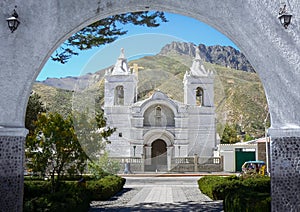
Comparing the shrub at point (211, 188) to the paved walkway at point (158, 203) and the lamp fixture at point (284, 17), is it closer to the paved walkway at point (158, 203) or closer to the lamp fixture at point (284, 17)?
the paved walkway at point (158, 203)

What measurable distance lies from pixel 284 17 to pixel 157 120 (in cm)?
2469

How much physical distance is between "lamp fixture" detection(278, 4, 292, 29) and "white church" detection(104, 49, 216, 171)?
2057 centimetres

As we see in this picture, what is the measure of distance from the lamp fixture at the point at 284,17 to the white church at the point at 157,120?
67.5 ft

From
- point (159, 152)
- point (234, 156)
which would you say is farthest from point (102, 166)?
point (234, 156)

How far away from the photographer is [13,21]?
21.0ft

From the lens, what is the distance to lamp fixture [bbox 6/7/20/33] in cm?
639

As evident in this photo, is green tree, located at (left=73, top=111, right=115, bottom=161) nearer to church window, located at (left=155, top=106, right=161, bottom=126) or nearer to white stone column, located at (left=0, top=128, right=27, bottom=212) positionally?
white stone column, located at (left=0, top=128, right=27, bottom=212)

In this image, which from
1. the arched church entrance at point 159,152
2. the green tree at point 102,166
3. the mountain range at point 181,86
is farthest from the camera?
the arched church entrance at point 159,152

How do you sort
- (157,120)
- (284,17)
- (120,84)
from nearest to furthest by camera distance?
1. (284,17)
2. (120,84)
3. (157,120)

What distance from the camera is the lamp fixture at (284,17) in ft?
20.6

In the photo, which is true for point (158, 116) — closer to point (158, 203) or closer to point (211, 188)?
point (211, 188)

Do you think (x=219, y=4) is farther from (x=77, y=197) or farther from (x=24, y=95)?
(x=77, y=197)

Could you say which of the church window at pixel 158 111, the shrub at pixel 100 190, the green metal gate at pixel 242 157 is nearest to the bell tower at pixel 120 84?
the church window at pixel 158 111

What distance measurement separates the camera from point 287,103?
249 inches
